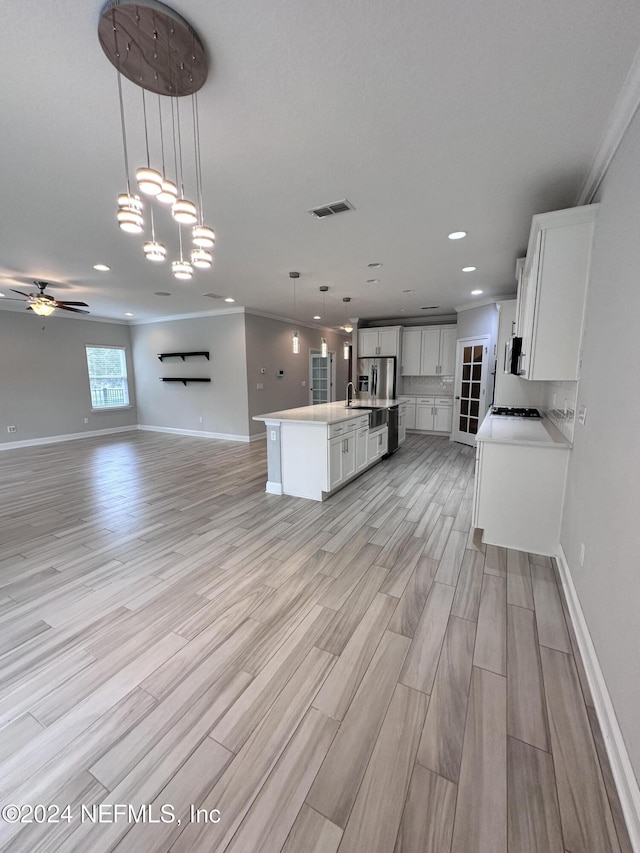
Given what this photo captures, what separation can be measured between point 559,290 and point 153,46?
8.65ft

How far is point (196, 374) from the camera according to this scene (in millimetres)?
7652

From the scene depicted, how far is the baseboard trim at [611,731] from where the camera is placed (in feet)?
3.44

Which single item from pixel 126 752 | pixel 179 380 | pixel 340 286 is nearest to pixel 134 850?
pixel 126 752

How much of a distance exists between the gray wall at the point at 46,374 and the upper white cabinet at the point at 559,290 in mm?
8601

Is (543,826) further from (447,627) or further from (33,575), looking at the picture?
(33,575)

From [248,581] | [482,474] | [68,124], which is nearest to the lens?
[68,124]

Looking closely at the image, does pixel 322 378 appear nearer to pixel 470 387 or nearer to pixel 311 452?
pixel 470 387

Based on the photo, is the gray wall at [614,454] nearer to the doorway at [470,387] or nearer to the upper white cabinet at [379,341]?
the doorway at [470,387]

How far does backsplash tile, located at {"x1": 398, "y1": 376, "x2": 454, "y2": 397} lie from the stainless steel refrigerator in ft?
2.20

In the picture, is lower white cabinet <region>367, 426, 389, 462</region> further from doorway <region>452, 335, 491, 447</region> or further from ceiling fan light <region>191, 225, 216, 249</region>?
ceiling fan light <region>191, 225, 216, 249</region>

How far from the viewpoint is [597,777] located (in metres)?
1.19

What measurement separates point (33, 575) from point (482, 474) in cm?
353

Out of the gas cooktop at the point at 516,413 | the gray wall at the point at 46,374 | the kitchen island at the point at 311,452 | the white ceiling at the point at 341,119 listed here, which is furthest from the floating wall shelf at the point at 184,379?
the gas cooktop at the point at 516,413

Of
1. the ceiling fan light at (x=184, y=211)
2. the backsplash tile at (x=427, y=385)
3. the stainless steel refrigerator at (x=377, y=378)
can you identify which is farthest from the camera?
the backsplash tile at (x=427, y=385)
